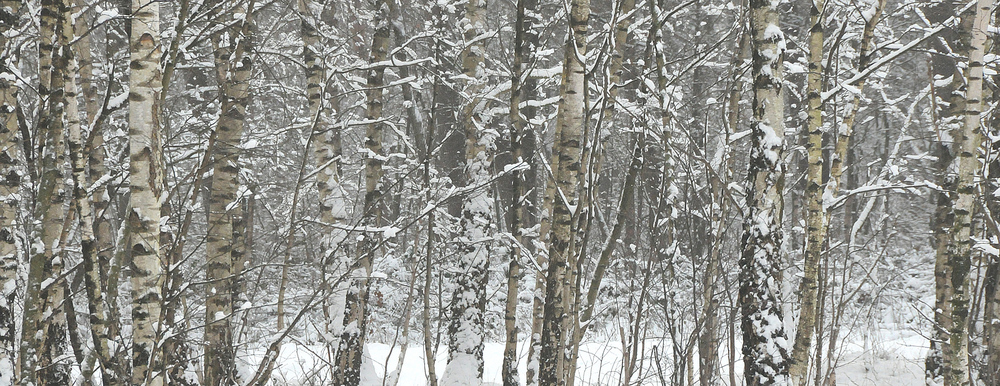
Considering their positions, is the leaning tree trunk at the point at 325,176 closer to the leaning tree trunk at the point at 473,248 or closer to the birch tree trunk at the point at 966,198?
the leaning tree trunk at the point at 473,248

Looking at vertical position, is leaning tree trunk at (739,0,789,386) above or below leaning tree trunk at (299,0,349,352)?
below

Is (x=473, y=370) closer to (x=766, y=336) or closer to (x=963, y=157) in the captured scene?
(x=766, y=336)

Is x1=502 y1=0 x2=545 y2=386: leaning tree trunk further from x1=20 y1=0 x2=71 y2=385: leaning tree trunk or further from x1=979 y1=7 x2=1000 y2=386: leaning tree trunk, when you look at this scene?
x1=979 y1=7 x2=1000 y2=386: leaning tree trunk

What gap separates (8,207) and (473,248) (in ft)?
13.1

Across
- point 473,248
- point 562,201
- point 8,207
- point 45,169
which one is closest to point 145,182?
point 45,169

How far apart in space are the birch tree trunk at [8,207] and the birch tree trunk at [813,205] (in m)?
5.33

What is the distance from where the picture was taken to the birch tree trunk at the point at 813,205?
4512 millimetres

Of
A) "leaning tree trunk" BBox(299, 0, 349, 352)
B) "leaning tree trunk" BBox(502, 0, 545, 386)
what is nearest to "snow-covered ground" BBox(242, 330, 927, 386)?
"leaning tree trunk" BBox(299, 0, 349, 352)

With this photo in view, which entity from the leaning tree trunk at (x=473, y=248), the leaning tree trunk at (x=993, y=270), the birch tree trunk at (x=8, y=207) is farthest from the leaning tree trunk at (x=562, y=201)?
the birch tree trunk at (x=8, y=207)

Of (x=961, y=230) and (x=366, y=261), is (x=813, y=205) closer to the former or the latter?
(x=961, y=230)

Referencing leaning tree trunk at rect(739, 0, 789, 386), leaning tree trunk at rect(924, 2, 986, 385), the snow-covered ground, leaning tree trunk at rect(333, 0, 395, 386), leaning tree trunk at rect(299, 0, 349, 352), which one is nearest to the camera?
leaning tree trunk at rect(739, 0, 789, 386)

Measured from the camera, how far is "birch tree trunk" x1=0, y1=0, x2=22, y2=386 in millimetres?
3889

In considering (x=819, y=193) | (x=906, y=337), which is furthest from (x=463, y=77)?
(x=906, y=337)

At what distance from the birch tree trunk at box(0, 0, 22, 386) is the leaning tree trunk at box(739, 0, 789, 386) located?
444cm
